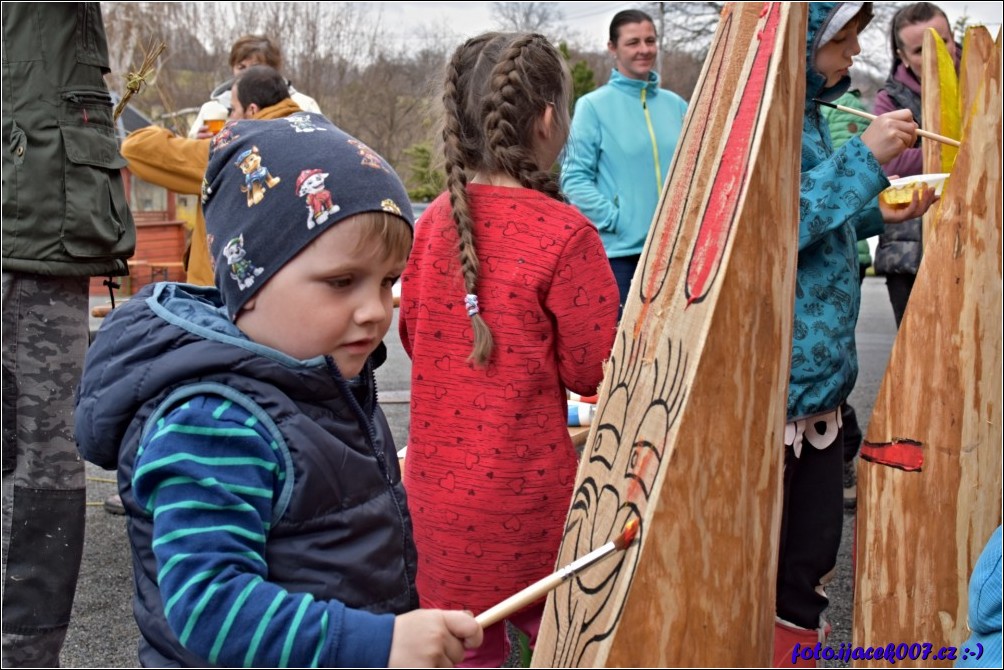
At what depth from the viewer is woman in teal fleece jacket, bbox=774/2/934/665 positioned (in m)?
2.34

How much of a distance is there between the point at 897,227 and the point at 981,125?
91.3 inches

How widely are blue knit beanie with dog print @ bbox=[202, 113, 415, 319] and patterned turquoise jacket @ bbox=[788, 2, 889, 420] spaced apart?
113 centimetres

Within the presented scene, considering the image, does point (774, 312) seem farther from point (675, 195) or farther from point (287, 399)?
point (287, 399)

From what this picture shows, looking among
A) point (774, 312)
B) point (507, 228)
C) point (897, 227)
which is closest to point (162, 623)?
point (774, 312)

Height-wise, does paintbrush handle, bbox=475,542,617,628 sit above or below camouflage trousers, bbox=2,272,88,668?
above

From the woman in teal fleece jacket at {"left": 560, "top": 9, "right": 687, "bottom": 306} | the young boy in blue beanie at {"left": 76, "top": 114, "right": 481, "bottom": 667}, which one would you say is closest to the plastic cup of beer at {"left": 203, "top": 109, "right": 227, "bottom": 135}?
the woman in teal fleece jacket at {"left": 560, "top": 9, "right": 687, "bottom": 306}

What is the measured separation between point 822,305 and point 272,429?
1.45 m

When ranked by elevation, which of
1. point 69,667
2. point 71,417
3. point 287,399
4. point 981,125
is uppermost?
point 981,125

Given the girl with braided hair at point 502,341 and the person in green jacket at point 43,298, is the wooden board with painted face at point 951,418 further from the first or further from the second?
the person in green jacket at point 43,298

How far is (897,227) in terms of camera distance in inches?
165

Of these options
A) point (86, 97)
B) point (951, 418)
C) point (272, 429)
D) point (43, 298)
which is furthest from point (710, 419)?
point (86, 97)

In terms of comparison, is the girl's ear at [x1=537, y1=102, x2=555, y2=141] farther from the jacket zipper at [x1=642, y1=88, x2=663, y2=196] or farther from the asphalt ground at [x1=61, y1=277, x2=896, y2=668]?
the jacket zipper at [x1=642, y1=88, x2=663, y2=196]

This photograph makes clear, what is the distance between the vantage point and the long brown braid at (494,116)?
2.26m

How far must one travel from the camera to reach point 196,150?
4094 mm
